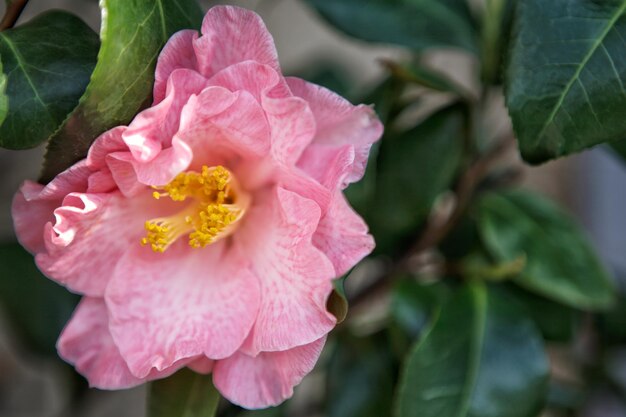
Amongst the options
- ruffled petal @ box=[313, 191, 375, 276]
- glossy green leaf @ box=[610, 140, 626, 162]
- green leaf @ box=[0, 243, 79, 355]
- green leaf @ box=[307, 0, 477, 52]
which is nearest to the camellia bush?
ruffled petal @ box=[313, 191, 375, 276]

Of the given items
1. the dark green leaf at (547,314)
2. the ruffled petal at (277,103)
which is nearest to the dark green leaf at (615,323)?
the dark green leaf at (547,314)

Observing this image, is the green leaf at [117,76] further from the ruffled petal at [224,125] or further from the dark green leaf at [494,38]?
the dark green leaf at [494,38]

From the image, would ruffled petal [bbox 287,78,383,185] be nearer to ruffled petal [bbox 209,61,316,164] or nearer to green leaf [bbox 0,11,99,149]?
ruffled petal [bbox 209,61,316,164]

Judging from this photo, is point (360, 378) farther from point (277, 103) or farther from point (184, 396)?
point (277, 103)

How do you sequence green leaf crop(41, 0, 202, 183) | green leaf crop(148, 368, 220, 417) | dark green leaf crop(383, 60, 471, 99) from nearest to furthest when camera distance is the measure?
green leaf crop(41, 0, 202, 183)
green leaf crop(148, 368, 220, 417)
dark green leaf crop(383, 60, 471, 99)

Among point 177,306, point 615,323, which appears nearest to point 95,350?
point 177,306

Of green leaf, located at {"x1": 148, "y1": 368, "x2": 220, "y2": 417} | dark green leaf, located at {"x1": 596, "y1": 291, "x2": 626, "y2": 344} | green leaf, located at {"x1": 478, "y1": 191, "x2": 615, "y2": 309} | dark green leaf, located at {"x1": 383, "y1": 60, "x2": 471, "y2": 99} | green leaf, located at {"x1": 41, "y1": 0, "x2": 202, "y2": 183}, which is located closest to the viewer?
green leaf, located at {"x1": 41, "y1": 0, "x2": 202, "y2": 183}
